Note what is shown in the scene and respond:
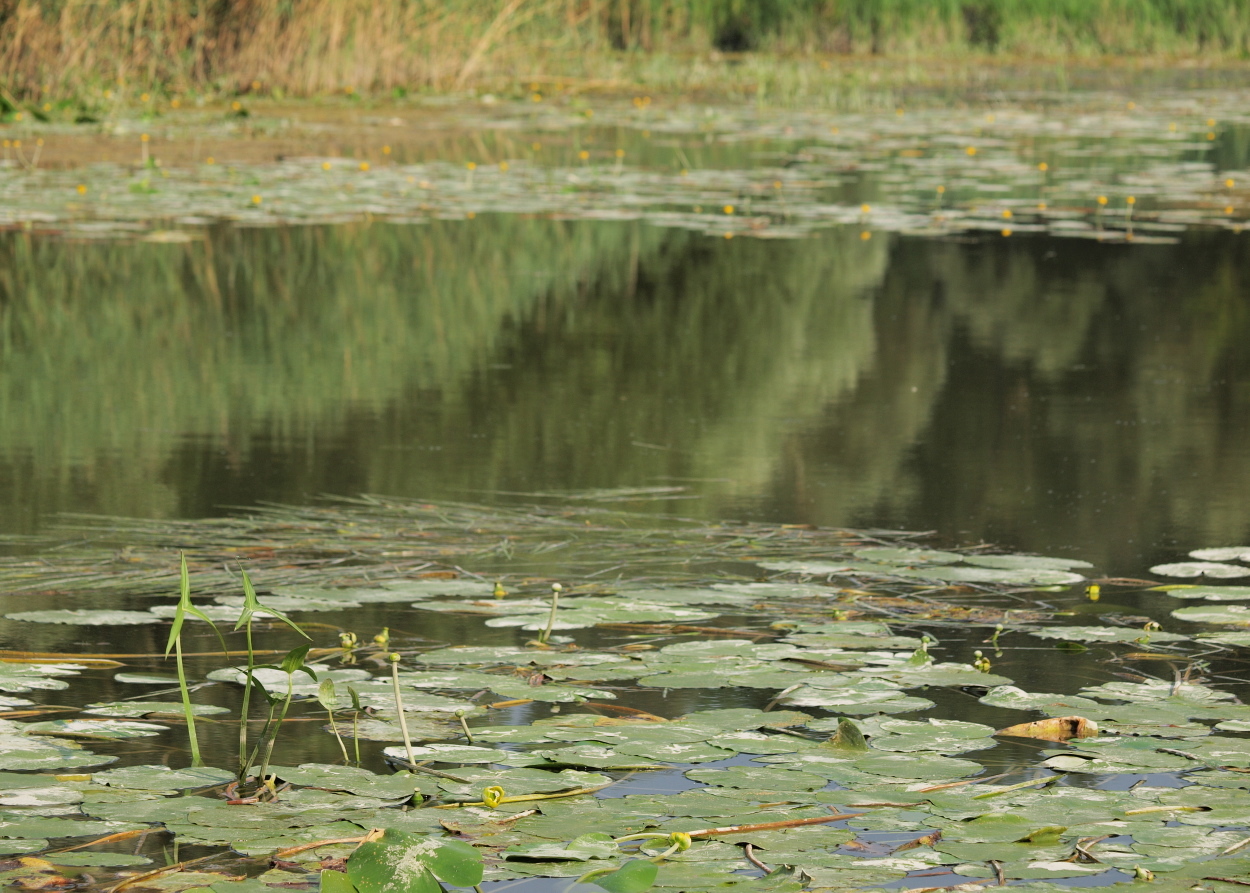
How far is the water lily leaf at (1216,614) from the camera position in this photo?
3.80m

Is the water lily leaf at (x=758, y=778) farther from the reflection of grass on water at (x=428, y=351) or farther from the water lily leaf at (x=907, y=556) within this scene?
the reflection of grass on water at (x=428, y=351)

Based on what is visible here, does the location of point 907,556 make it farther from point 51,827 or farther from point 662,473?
point 51,827

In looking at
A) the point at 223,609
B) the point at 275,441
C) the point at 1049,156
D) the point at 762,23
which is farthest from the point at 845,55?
the point at 223,609

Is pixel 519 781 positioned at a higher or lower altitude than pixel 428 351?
lower

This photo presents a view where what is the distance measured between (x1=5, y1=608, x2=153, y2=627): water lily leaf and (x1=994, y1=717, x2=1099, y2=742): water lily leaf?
163 cm

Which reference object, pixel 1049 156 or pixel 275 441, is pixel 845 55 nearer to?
pixel 1049 156

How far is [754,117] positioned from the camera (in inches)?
685

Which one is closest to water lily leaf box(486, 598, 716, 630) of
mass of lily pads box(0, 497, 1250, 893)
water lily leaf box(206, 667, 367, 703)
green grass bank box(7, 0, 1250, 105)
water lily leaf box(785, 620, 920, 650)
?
mass of lily pads box(0, 497, 1250, 893)

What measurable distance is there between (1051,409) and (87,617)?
352cm

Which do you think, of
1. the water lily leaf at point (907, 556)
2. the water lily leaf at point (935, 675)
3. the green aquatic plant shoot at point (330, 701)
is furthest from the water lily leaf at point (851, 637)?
the green aquatic plant shoot at point (330, 701)

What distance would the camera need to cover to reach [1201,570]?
4223mm

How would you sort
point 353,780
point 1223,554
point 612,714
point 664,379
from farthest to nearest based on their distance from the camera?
point 664,379
point 1223,554
point 612,714
point 353,780

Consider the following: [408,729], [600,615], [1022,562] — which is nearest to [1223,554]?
[1022,562]

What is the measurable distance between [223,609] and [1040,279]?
236 inches
